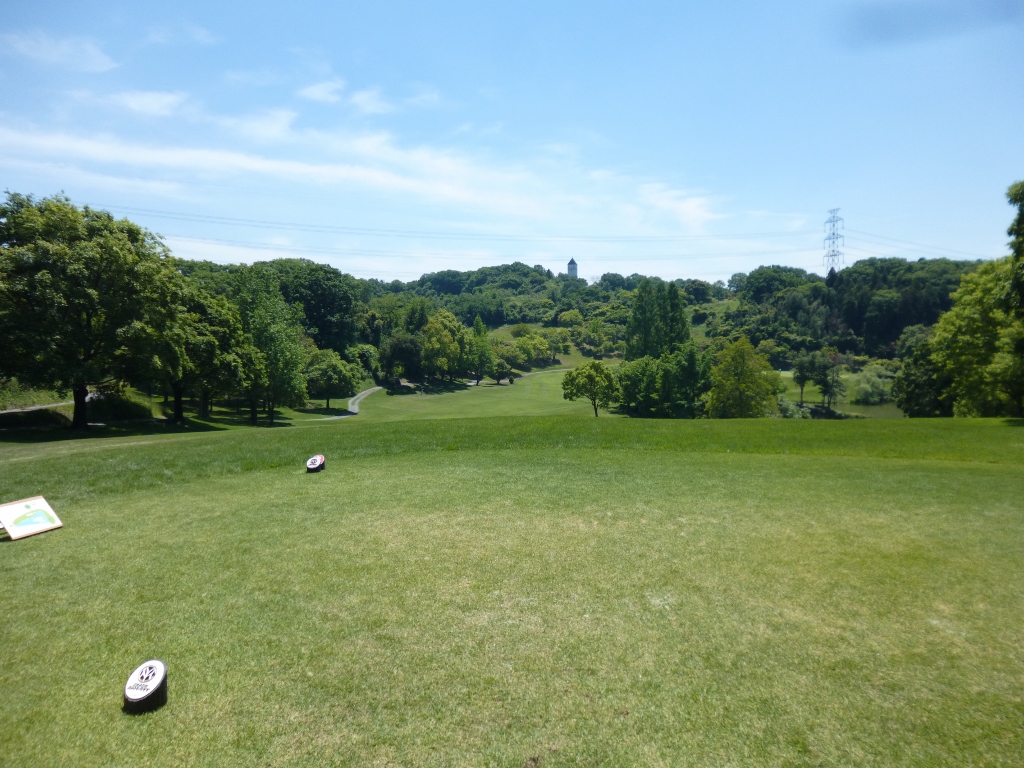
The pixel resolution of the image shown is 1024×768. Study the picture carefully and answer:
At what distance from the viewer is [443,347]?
93688 millimetres

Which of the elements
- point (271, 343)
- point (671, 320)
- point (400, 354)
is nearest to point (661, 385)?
point (671, 320)

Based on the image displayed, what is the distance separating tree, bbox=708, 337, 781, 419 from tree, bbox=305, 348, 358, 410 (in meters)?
43.8

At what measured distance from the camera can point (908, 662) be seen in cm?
650

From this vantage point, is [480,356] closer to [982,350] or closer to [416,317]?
[416,317]

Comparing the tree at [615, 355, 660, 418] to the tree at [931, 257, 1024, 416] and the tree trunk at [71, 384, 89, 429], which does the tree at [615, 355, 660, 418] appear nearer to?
the tree at [931, 257, 1024, 416]

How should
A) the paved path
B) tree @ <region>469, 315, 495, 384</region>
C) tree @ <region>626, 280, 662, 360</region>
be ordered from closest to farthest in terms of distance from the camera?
the paved path < tree @ <region>626, 280, 662, 360</region> < tree @ <region>469, 315, 495, 384</region>

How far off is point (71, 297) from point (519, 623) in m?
29.1

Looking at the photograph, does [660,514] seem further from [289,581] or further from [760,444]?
[760,444]

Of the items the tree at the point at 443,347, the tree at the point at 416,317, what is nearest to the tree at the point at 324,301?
the tree at the point at 443,347

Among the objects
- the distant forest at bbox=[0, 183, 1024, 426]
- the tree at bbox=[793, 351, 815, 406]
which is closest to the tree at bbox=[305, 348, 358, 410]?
the distant forest at bbox=[0, 183, 1024, 426]

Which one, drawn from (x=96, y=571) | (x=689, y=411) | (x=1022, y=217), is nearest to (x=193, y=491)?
(x=96, y=571)

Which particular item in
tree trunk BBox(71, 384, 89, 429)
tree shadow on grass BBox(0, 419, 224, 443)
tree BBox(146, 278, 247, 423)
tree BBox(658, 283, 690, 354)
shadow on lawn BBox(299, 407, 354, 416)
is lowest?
shadow on lawn BBox(299, 407, 354, 416)

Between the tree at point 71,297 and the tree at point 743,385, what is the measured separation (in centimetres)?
4783

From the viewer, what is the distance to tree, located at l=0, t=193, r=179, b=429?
25.5m
